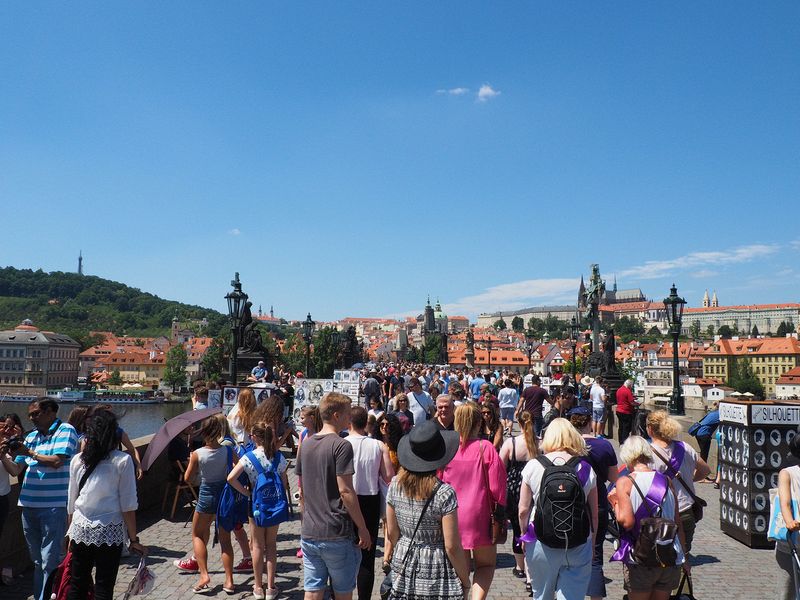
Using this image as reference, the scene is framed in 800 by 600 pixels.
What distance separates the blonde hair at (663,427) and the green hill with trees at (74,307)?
157548 mm

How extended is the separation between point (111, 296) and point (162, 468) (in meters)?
207

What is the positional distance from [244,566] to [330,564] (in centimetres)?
264

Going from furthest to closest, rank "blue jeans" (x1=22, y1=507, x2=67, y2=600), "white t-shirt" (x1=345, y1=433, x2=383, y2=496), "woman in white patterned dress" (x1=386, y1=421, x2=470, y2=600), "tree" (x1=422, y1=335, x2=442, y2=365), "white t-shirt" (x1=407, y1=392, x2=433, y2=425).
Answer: "tree" (x1=422, y1=335, x2=442, y2=365) → "white t-shirt" (x1=407, y1=392, x2=433, y2=425) → "white t-shirt" (x1=345, y1=433, x2=383, y2=496) → "blue jeans" (x1=22, y1=507, x2=67, y2=600) → "woman in white patterned dress" (x1=386, y1=421, x2=470, y2=600)

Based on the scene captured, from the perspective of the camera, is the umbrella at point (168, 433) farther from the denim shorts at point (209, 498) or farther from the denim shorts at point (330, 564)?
the denim shorts at point (330, 564)

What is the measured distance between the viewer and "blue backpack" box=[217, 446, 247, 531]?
5.89 meters

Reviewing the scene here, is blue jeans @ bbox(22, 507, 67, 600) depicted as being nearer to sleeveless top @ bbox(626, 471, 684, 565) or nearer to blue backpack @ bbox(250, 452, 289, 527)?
blue backpack @ bbox(250, 452, 289, 527)

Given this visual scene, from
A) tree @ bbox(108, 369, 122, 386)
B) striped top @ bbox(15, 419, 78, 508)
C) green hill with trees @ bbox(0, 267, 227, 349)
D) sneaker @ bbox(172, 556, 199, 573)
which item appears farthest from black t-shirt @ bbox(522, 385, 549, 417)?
green hill with trees @ bbox(0, 267, 227, 349)

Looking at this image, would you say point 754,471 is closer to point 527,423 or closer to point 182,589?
point 527,423

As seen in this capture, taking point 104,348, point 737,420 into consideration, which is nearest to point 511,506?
point 737,420

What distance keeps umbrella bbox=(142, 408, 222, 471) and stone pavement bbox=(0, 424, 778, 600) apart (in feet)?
3.47

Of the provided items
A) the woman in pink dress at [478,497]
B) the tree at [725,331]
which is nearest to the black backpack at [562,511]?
the woman in pink dress at [478,497]

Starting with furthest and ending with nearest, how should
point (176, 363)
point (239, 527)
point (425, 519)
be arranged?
1. point (176, 363)
2. point (239, 527)
3. point (425, 519)

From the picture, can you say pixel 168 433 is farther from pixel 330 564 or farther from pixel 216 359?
pixel 216 359

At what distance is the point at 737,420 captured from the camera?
24.9 ft
